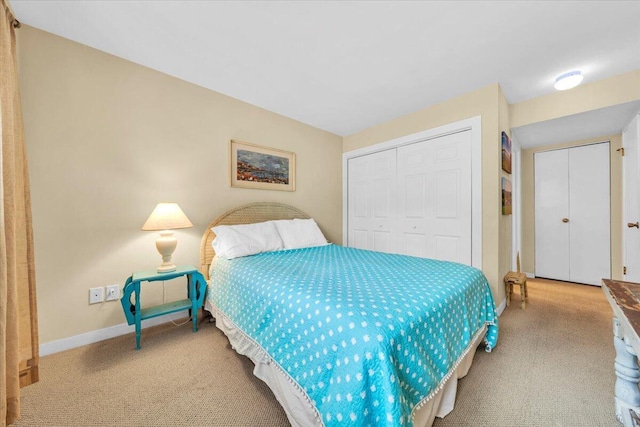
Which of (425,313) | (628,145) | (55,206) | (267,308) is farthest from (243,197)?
(628,145)

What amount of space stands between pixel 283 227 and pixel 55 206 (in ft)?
6.28

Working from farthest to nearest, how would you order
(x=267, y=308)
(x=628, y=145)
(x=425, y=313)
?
(x=628, y=145) → (x=267, y=308) → (x=425, y=313)

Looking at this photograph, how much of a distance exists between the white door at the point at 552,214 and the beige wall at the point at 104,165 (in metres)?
4.80

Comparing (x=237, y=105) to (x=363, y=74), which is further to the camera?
(x=237, y=105)

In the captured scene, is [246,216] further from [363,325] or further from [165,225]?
[363,325]

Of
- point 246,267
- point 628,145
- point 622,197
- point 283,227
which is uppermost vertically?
point 628,145

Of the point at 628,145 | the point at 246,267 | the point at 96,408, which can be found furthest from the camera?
the point at 628,145

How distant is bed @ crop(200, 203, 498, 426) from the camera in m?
0.90

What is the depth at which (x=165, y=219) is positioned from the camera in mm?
2014

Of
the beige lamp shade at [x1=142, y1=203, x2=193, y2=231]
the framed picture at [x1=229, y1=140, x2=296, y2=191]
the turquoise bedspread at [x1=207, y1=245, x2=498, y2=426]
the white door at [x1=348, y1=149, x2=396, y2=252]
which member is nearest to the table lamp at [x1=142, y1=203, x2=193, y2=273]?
the beige lamp shade at [x1=142, y1=203, x2=193, y2=231]

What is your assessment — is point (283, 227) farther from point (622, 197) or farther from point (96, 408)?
point (622, 197)

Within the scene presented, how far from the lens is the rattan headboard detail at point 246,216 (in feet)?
8.05

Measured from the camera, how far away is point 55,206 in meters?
1.81

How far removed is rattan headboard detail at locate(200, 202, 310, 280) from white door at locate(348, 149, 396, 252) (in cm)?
94
